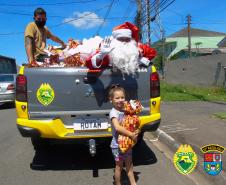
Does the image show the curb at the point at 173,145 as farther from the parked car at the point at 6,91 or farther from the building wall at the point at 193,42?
the building wall at the point at 193,42

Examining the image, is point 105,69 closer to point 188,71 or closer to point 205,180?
point 205,180

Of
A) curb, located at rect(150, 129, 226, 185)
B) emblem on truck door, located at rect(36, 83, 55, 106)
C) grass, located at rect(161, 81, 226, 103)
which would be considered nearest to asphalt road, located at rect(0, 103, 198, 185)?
curb, located at rect(150, 129, 226, 185)

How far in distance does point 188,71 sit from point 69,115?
22.7m

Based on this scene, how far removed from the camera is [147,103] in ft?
17.7

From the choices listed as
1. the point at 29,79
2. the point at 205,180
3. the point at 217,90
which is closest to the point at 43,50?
the point at 29,79

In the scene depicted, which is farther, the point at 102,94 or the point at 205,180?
the point at 102,94

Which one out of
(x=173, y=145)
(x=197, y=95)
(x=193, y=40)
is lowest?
(x=197, y=95)

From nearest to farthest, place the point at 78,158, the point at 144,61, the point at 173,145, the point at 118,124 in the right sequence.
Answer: the point at 118,124
the point at 144,61
the point at 78,158
the point at 173,145

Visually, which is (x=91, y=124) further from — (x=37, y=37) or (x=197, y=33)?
(x=197, y=33)

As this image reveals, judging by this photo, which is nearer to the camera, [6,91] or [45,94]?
[45,94]

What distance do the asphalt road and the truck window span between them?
19.5 metres

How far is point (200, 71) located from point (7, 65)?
13.4m

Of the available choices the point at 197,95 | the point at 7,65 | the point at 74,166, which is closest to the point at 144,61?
the point at 74,166

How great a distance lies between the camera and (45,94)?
203 inches
